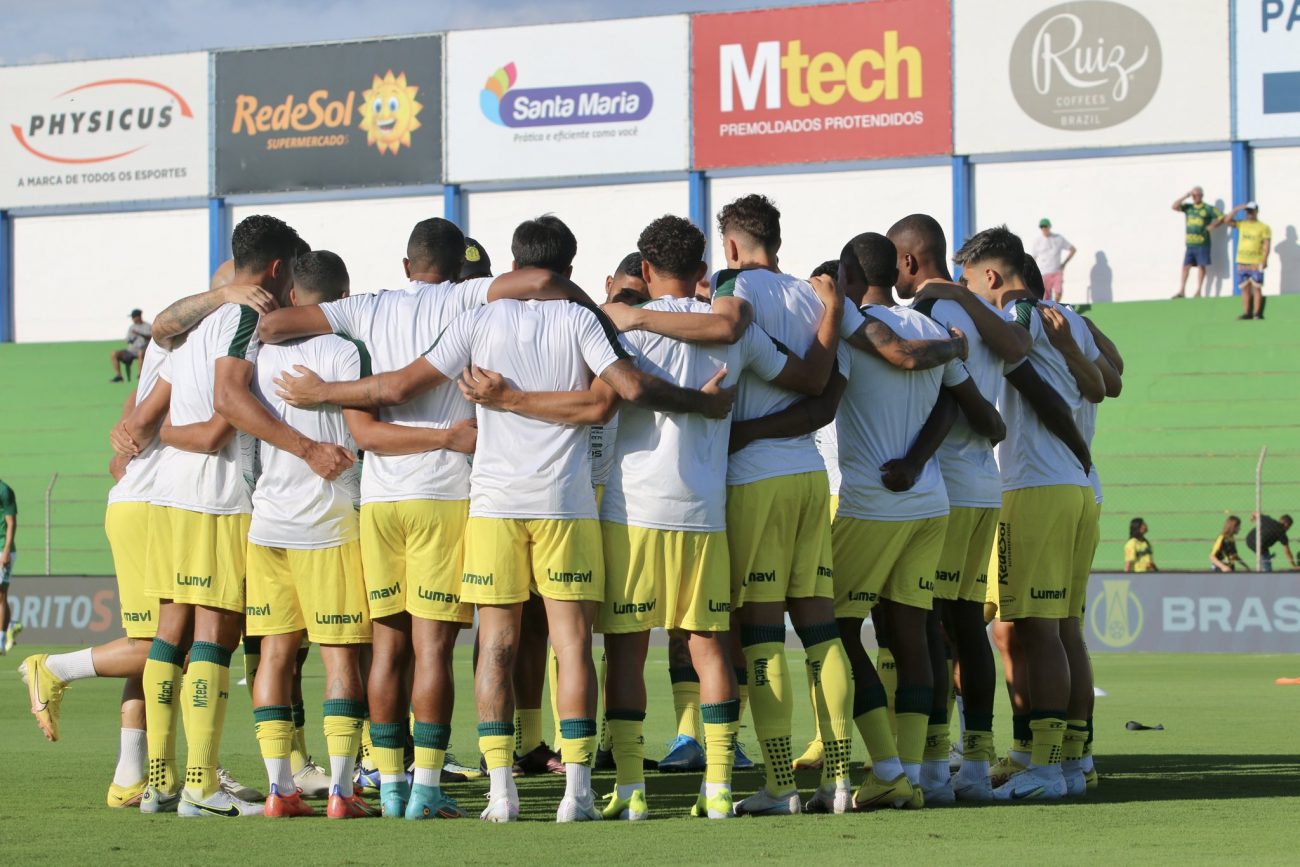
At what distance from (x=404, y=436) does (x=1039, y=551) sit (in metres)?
2.99

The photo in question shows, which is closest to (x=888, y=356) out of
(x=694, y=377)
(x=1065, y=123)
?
(x=694, y=377)

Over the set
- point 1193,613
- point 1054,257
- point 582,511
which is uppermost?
point 1054,257

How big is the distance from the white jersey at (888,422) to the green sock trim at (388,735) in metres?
2.09

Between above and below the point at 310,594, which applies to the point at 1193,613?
below

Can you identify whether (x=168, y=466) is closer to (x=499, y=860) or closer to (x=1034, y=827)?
(x=499, y=860)

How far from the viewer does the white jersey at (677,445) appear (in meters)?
7.09

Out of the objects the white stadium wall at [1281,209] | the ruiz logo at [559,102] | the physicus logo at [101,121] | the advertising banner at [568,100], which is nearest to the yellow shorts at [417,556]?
the white stadium wall at [1281,209]

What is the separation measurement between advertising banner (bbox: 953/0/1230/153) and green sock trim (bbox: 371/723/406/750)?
26.7 m

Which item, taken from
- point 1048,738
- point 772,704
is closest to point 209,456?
point 772,704

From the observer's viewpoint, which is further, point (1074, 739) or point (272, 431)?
point (1074, 739)

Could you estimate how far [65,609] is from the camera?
23125 millimetres

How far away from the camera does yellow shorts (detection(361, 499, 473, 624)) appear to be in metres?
7.20

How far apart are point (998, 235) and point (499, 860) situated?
408cm

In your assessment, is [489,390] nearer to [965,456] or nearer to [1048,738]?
[965,456]
